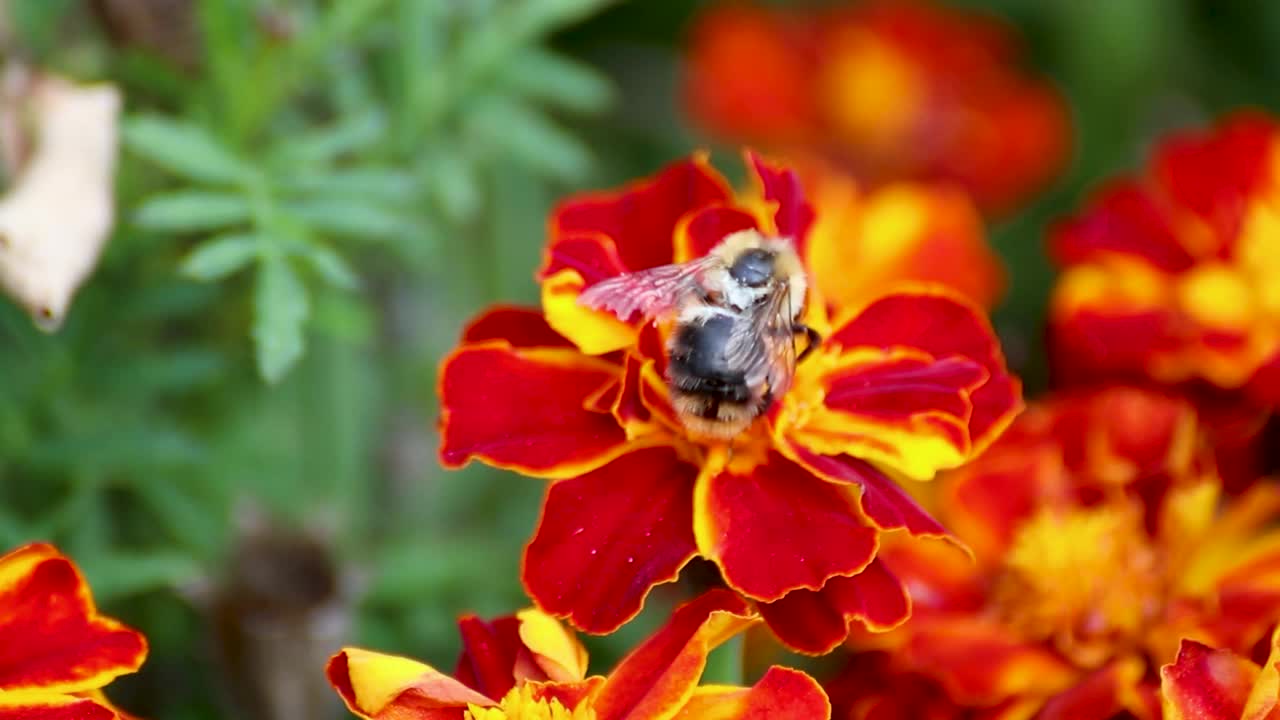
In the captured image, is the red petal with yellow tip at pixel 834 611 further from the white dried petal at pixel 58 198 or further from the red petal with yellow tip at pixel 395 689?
the white dried petal at pixel 58 198

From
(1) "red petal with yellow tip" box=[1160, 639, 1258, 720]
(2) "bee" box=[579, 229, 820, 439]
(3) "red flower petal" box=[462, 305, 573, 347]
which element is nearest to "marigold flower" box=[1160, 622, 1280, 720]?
(1) "red petal with yellow tip" box=[1160, 639, 1258, 720]

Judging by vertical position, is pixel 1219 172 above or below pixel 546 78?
below

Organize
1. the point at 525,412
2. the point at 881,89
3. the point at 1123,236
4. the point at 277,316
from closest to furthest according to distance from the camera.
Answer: the point at 525,412, the point at 277,316, the point at 1123,236, the point at 881,89

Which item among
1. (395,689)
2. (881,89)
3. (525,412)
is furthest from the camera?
(881,89)

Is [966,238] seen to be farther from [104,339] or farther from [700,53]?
[104,339]

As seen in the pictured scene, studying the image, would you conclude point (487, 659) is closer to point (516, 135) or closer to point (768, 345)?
point (768, 345)

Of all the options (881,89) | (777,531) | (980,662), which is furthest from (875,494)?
(881,89)

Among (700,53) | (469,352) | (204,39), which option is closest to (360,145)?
(204,39)

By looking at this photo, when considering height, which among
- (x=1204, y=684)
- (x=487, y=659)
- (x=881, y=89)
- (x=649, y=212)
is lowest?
(x=881, y=89)
